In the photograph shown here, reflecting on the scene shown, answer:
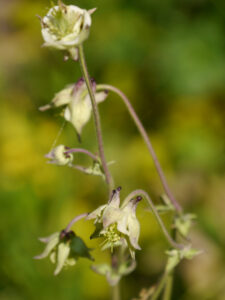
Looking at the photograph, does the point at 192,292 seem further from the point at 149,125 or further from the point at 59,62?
the point at 59,62

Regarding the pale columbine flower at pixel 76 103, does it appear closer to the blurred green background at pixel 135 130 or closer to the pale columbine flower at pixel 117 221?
the pale columbine flower at pixel 117 221

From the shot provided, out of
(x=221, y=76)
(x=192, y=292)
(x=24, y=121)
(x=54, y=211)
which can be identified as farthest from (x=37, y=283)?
(x=221, y=76)

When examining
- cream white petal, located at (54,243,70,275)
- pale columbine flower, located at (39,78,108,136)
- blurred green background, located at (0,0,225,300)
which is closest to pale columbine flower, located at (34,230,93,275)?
cream white petal, located at (54,243,70,275)

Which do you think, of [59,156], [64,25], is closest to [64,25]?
[64,25]

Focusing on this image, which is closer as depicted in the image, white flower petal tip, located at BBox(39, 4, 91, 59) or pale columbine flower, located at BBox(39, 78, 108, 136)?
white flower petal tip, located at BBox(39, 4, 91, 59)

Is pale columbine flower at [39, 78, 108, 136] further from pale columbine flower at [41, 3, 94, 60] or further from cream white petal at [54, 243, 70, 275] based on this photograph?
cream white petal at [54, 243, 70, 275]

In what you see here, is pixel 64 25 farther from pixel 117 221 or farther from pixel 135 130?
pixel 135 130
